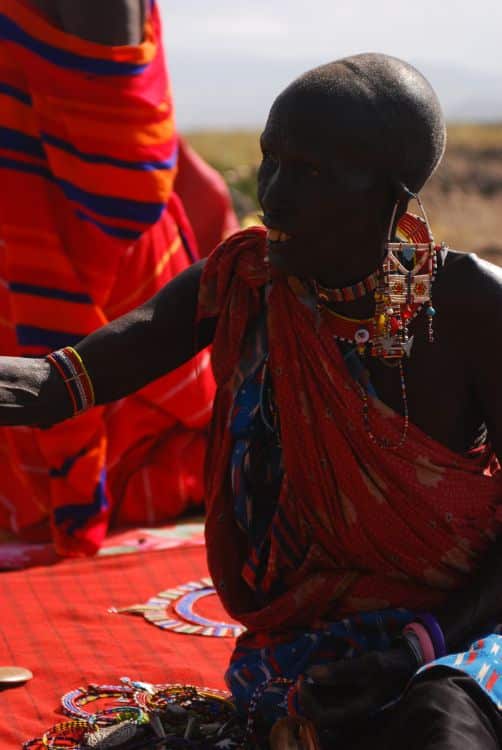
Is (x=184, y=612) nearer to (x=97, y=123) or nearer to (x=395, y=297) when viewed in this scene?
(x=395, y=297)

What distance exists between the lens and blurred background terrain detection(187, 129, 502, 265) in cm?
1348

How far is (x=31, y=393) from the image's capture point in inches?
105

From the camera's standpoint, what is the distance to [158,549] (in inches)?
172

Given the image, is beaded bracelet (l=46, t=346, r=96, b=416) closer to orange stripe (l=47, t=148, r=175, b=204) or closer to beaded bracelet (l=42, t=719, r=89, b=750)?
beaded bracelet (l=42, t=719, r=89, b=750)

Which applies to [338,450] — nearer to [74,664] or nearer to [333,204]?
[333,204]

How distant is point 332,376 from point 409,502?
0.29m

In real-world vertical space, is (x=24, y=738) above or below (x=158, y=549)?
above

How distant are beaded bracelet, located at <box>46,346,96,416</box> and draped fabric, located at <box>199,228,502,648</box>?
0.29m

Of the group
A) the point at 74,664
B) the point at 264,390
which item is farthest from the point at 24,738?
the point at 264,390

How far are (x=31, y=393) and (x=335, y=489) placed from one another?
647mm

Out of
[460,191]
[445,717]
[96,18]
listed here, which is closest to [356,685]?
[445,717]

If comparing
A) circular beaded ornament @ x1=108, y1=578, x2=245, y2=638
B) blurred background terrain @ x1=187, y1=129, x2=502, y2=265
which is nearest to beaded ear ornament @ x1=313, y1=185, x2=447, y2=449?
circular beaded ornament @ x1=108, y1=578, x2=245, y2=638

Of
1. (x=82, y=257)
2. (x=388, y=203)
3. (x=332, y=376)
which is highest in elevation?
(x=388, y=203)

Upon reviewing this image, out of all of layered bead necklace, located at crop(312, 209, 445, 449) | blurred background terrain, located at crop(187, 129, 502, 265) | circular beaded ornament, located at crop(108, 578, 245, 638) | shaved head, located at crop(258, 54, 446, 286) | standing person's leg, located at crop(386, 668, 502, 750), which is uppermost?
shaved head, located at crop(258, 54, 446, 286)
